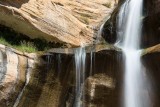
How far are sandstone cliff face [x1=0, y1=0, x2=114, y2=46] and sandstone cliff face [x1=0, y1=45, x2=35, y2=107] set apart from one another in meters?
1.85

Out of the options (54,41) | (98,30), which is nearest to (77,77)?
(54,41)

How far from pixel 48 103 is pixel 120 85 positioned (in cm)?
250

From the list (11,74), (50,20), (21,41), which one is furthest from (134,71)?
(21,41)

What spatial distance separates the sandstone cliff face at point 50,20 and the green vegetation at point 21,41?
21cm

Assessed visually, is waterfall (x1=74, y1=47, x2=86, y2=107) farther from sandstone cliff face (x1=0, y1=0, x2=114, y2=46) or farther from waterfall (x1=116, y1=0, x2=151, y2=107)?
sandstone cliff face (x1=0, y1=0, x2=114, y2=46)

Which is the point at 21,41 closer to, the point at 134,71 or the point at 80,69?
the point at 80,69

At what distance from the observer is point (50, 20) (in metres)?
16.2

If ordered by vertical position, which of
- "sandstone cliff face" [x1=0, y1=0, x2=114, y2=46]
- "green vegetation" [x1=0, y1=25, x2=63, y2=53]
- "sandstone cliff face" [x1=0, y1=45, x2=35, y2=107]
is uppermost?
"sandstone cliff face" [x1=0, y1=0, x2=114, y2=46]

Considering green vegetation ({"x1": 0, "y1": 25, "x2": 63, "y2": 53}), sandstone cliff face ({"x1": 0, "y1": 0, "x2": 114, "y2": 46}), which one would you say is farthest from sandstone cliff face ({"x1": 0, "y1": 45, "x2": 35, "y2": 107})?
sandstone cliff face ({"x1": 0, "y1": 0, "x2": 114, "y2": 46})

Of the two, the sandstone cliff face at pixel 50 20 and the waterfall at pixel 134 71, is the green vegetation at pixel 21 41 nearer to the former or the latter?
the sandstone cliff face at pixel 50 20

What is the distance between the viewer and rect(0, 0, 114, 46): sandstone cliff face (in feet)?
49.0

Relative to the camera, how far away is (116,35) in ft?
55.0

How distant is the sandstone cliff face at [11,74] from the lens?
13.2 m

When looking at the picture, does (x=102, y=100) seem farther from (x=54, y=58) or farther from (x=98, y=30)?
(x=98, y=30)
